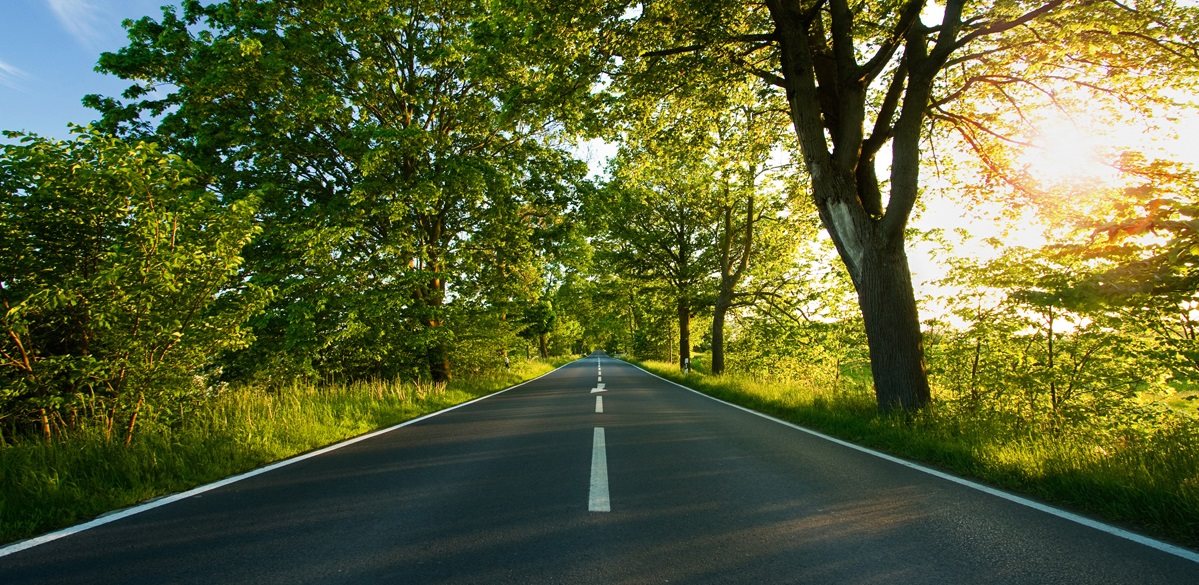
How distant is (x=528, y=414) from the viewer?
9930 millimetres

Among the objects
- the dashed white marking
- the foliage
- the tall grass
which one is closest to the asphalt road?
the dashed white marking

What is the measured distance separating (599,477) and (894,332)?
5.34 meters

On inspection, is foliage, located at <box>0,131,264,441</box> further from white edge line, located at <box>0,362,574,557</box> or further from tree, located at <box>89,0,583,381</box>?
tree, located at <box>89,0,583,381</box>

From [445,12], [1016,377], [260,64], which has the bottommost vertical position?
[1016,377]

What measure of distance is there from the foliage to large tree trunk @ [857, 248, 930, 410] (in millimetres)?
8730

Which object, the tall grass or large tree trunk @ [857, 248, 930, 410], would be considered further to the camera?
large tree trunk @ [857, 248, 930, 410]

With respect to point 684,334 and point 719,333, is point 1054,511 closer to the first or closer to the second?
point 719,333

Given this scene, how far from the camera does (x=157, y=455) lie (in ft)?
17.4

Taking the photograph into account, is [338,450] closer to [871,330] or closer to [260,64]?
[871,330]

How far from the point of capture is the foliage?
5301 mm

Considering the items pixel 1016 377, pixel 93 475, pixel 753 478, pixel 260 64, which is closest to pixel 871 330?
pixel 1016 377

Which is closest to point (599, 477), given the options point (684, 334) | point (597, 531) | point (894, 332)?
point (597, 531)

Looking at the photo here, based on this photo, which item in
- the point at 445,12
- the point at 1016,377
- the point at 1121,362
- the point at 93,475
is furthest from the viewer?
the point at 445,12

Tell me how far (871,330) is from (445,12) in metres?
13.4
